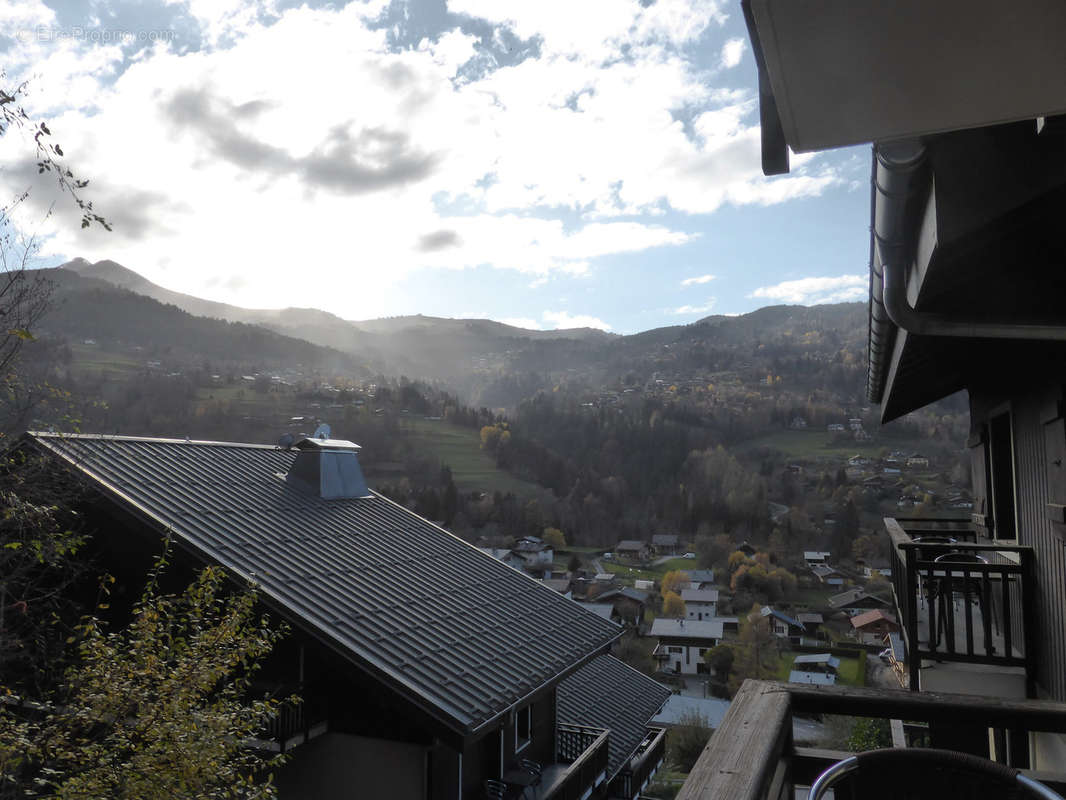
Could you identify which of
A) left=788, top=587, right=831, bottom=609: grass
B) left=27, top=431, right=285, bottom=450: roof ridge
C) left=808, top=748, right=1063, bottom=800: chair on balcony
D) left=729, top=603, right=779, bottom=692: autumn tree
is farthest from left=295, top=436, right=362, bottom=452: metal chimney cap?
left=788, top=587, right=831, bottom=609: grass

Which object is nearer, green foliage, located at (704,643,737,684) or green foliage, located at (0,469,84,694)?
green foliage, located at (0,469,84,694)

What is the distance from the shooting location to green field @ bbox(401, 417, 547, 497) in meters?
53.8

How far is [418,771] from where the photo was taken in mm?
6246

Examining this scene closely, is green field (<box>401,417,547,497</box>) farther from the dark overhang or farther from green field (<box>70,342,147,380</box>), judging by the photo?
the dark overhang

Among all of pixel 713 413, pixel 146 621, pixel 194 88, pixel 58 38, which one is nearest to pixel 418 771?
pixel 146 621

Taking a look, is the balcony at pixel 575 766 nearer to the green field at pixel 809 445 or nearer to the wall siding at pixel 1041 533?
the wall siding at pixel 1041 533

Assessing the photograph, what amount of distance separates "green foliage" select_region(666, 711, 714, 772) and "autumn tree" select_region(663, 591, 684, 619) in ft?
48.0

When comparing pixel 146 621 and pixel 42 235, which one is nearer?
pixel 146 621

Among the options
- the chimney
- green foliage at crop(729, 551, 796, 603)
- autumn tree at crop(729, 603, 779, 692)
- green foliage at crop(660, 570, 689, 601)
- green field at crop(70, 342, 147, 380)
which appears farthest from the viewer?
green foliage at crop(729, 551, 796, 603)

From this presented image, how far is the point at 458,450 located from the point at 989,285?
5567 centimetres

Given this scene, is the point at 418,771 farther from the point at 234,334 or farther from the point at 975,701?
the point at 234,334

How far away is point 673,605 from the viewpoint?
4150 cm

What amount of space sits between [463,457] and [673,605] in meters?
22.9

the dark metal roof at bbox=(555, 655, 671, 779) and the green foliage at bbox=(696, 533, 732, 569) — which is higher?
the dark metal roof at bbox=(555, 655, 671, 779)
